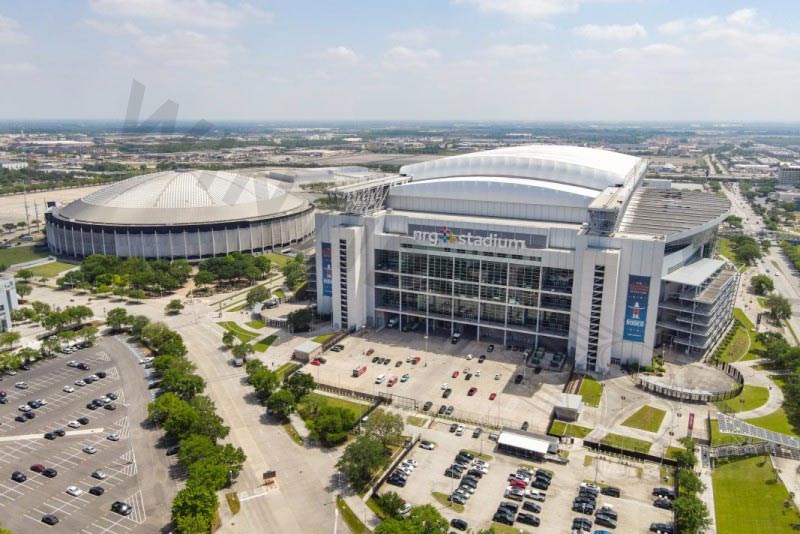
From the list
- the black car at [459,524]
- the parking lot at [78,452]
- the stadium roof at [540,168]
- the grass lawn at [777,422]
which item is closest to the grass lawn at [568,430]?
the black car at [459,524]

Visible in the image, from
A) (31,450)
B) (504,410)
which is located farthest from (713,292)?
(31,450)

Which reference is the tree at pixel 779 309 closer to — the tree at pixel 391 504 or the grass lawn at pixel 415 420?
the grass lawn at pixel 415 420

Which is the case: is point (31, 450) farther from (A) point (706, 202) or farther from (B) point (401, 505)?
(A) point (706, 202)

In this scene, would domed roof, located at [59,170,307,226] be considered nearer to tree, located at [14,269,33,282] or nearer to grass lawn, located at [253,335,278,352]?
tree, located at [14,269,33,282]

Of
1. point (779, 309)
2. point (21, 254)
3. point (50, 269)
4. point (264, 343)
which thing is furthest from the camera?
point (21, 254)

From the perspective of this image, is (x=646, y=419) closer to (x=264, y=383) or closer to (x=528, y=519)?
(x=528, y=519)

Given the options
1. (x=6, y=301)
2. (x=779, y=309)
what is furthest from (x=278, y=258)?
(x=779, y=309)
